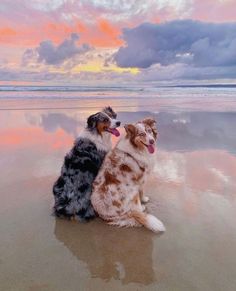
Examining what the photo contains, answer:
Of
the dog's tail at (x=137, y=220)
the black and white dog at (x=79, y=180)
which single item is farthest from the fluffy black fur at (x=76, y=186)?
the dog's tail at (x=137, y=220)

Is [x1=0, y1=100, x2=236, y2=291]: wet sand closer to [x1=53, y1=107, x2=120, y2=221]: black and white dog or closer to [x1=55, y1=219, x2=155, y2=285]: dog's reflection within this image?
[x1=55, y1=219, x2=155, y2=285]: dog's reflection

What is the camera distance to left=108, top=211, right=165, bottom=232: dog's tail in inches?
161

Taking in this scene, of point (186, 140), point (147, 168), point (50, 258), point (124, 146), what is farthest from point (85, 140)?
point (186, 140)

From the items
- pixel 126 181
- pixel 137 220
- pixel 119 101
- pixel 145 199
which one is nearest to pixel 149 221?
pixel 137 220

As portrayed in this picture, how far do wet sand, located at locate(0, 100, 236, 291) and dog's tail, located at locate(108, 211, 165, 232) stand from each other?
3.7 inches

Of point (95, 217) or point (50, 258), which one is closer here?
point (50, 258)

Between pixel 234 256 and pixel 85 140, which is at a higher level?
pixel 85 140

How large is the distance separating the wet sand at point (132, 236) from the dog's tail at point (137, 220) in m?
0.09

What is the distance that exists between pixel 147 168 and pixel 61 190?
1.25m

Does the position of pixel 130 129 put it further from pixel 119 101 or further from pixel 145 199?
pixel 119 101

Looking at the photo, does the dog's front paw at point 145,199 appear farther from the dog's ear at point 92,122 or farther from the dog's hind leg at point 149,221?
the dog's ear at point 92,122

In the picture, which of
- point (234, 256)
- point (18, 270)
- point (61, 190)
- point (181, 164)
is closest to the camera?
point (18, 270)

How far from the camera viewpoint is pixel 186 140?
341 inches

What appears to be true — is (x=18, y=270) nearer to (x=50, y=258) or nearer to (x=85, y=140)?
(x=50, y=258)
